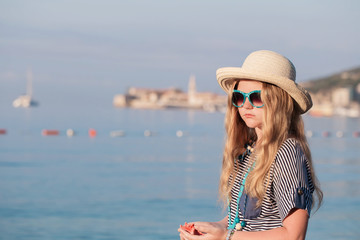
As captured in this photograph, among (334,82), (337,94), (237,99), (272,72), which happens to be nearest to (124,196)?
(237,99)

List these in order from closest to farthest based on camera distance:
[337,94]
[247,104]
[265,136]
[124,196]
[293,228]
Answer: [293,228] → [265,136] → [247,104] → [124,196] → [337,94]

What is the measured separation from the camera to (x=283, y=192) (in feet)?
5.29

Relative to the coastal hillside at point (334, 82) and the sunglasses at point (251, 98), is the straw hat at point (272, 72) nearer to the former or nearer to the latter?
the sunglasses at point (251, 98)

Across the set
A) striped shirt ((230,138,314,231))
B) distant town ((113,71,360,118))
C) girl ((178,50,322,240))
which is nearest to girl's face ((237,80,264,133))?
girl ((178,50,322,240))

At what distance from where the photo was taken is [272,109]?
→ 1729 millimetres

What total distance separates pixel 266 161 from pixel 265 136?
0.07 metres

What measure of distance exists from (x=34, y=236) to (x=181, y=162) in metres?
10.0

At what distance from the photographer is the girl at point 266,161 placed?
1608 millimetres

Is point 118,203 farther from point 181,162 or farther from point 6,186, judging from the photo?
point 181,162

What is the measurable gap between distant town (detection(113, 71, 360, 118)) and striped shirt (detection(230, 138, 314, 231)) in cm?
10894

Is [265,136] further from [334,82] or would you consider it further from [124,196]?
[334,82]

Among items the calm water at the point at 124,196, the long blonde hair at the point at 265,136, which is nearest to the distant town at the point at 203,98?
the calm water at the point at 124,196

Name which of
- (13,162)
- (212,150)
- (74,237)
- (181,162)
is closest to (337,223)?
(74,237)

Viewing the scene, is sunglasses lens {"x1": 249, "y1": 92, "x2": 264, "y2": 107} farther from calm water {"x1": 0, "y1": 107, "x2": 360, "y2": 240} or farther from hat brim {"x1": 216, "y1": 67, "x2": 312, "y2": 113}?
calm water {"x1": 0, "y1": 107, "x2": 360, "y2": 240}
